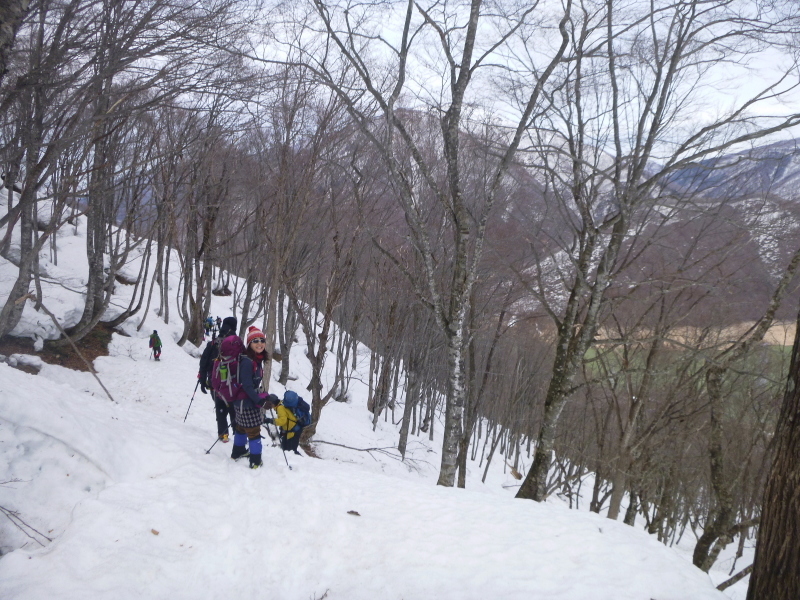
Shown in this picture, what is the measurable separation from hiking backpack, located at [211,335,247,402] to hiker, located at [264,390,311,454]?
2.77 feet

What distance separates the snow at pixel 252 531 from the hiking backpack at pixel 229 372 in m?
0.86

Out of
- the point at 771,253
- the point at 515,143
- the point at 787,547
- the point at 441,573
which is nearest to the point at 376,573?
the point at 441,573

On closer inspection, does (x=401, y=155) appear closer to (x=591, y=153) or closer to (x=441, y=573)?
(x=591, y=153)

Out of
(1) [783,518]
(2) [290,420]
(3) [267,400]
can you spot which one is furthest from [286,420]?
(1) [783,518]

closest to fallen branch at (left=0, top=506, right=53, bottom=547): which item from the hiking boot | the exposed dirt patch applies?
the hiking boot

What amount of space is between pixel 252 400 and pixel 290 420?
38.6 inches

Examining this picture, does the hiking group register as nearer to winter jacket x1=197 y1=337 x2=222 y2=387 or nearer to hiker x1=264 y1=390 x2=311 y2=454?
hiker x1=264 y1=390 x2=311 y2=454

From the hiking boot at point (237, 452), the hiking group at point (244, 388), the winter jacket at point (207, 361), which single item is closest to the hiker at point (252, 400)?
the hiking group at point (244, 388)

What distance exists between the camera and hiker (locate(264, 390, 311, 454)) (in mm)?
6500

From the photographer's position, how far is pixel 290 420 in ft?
21.5

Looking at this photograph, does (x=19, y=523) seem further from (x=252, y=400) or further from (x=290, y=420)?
(x=290, y=420)

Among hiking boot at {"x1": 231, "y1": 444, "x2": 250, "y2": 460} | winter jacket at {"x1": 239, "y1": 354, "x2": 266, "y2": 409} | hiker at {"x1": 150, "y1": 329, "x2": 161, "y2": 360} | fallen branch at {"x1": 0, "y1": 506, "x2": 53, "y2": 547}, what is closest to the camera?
fallen branch at {"x1": 0, "y1": 506, "x2": 53, "y2": 547}

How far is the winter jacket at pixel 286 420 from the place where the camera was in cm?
650

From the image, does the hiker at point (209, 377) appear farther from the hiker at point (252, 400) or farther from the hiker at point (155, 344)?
the hiker at point (155, 344)
